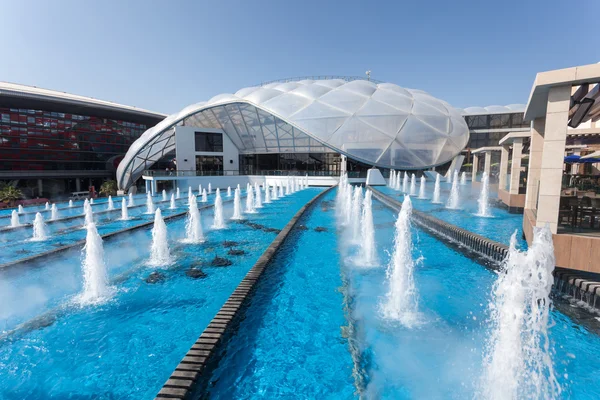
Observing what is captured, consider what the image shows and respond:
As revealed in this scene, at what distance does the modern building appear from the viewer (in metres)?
33.1

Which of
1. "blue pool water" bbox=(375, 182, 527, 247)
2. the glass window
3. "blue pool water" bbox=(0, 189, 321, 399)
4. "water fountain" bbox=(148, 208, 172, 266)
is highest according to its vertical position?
the glass window

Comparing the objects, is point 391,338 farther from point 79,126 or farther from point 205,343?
point 79,126

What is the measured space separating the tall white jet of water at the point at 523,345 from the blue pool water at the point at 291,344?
1718mm

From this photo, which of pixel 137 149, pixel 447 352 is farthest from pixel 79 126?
pixel 447 352

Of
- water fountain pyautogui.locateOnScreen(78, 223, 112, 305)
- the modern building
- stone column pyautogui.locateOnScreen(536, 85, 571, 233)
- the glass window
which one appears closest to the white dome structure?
the glass window

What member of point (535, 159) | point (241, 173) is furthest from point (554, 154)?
point (241, 173)

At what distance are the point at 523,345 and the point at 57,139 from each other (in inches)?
1877

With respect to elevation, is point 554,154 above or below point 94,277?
above

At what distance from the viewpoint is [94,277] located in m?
6.24

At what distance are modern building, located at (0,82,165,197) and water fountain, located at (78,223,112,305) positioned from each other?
109ft

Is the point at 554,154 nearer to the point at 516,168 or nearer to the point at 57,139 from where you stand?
the point at 516,168

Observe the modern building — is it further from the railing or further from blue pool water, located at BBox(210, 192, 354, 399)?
blue pool water, located at BBox(210, 192, 354, 399)

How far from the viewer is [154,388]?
11.3ft

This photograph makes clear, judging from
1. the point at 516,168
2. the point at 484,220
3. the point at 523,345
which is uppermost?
the point at 516,168
